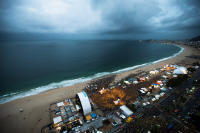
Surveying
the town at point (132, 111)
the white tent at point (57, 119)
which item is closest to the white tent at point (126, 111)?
the town at point (132, 111)

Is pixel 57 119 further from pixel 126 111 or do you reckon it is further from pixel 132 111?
pixel 132 111

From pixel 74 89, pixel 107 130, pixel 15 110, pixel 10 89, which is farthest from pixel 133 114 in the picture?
pixel 10 89

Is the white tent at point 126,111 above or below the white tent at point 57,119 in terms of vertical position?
above

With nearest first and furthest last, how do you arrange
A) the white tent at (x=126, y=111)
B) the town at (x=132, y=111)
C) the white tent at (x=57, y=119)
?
1. the town at (x=132, y=111)
2. the white tent at (x=57, y=119)
3. the white tent at (x=126, y=111)

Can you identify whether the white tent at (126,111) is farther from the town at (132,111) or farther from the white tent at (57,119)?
the white tent at (57,119)

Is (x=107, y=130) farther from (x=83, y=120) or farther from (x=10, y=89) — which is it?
(x=10, y=89)

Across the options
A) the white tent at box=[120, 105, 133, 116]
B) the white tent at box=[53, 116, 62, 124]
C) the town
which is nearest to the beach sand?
the white tent at box=[53, 116, 62, 124]

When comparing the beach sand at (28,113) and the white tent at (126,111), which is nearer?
the beach sand at (28,113)

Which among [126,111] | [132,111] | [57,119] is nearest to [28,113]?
[57,119]

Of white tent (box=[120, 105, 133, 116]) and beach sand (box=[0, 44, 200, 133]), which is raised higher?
white tent (box=[120, 105, 133, 116])

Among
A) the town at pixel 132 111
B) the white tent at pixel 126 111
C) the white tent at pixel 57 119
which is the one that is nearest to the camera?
the town at pixel 132 111

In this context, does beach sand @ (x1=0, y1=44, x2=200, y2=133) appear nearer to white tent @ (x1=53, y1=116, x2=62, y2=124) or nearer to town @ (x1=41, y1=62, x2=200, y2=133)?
white tent @ (x1=53, y1=116, x2=62, y2=124)
